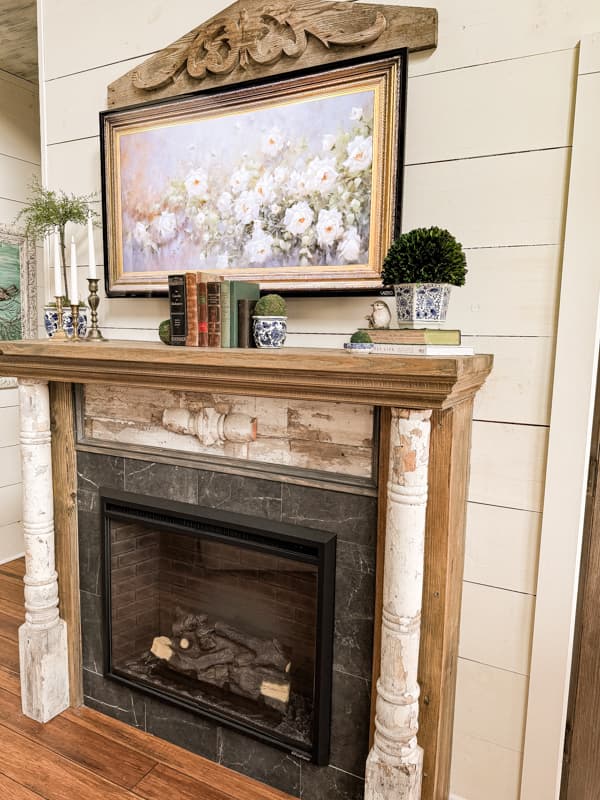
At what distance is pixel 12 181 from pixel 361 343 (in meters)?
2.72

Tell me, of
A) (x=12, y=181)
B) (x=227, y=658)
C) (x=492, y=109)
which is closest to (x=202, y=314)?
(x=492, y=109)

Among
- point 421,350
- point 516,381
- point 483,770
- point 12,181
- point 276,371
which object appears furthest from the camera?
point 12,181

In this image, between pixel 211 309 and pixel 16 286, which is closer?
pixel 211 309

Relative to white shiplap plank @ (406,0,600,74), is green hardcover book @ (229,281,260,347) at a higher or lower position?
lower

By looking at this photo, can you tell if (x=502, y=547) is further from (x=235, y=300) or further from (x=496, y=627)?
(x=235, y=300)

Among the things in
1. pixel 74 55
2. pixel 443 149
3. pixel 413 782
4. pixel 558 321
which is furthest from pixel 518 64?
pixel 413 782

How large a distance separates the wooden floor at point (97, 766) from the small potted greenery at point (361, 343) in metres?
1.30

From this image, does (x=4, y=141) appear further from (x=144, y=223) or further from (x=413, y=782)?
(x=413, y=782)

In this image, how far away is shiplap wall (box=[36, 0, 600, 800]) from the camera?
135 cm

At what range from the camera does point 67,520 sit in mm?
1979

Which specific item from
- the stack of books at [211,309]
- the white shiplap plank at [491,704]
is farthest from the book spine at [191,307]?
the white shiplap plank at [491,704]

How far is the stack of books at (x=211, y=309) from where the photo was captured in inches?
61.3

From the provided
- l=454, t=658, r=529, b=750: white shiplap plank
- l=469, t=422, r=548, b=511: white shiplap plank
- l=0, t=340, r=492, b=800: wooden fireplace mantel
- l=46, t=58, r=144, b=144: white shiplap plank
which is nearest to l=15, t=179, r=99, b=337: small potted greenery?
l=46, t=58, r=144, b=144: white shiplap plank

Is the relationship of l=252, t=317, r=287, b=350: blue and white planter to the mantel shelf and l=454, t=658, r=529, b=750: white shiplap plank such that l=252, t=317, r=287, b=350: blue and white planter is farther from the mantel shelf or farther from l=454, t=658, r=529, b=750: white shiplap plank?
l=454, t=658, r=529, b=750: white shiplap plank
